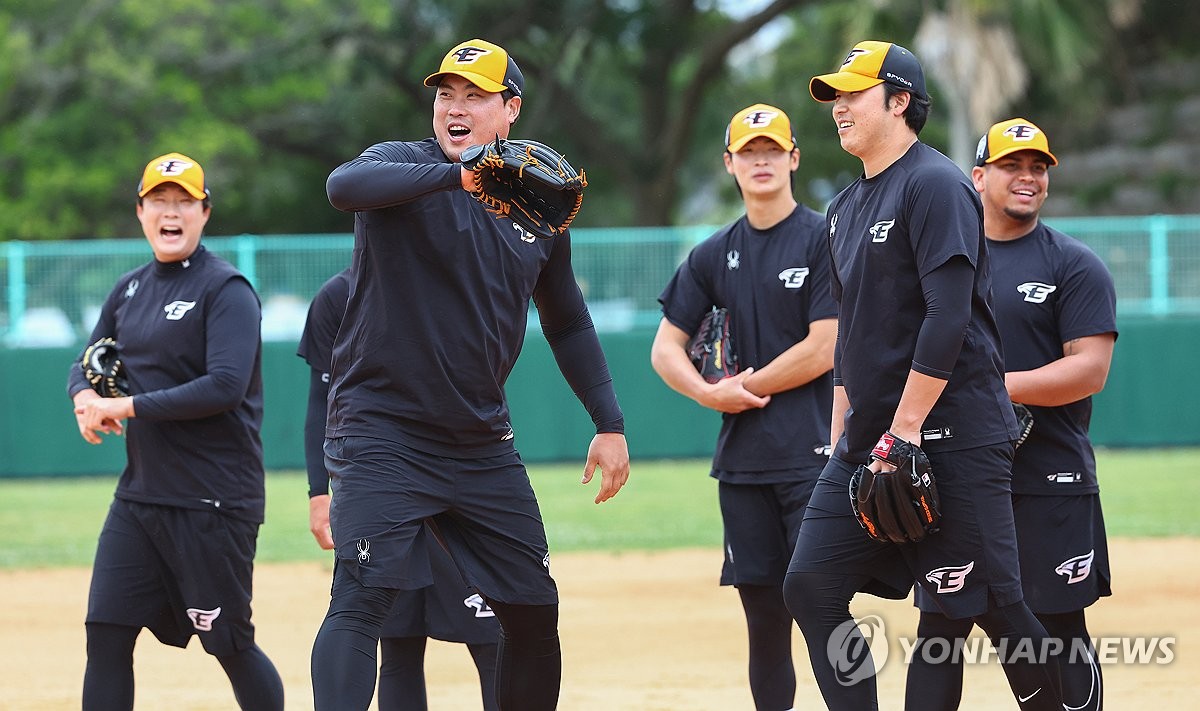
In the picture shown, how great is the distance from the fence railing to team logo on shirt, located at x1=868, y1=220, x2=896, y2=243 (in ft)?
42.6

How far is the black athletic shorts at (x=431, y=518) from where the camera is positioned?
14.2 ft

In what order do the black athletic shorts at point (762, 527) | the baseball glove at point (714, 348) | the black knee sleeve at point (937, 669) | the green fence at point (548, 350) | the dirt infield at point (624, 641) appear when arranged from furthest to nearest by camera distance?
the green fence at point (548, 350)
the dirt infield at point (624, 641)
the baseball glove at point (714, 348)
the black athletic shorts at point (762, 527)
the black knee sleeve at point (937, 669)

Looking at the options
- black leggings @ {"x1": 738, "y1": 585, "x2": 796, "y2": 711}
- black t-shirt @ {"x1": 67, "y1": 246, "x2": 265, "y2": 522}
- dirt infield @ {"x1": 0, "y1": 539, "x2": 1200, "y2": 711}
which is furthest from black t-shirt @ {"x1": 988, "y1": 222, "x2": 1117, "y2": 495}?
black t-shirt @ {"x1": 67, "y1": 246, "x2": 265, "y2": 522}

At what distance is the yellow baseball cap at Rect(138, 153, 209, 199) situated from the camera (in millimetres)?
5773

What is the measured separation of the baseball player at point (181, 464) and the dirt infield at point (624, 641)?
1.24 meters

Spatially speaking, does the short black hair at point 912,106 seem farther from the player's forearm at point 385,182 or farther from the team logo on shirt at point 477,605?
the team logo on shirt at point 477,605

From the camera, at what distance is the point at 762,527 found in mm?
6051

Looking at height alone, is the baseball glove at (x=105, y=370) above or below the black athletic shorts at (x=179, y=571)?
above

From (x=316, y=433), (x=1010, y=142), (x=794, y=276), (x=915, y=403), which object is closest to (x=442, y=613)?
(x=316, y=433)

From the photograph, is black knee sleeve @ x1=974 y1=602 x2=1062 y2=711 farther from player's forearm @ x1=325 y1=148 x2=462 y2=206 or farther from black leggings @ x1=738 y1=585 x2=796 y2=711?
player's forearm @ x1=325 y1=148 x2=462 y2=206

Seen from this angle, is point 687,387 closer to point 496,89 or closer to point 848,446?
point 848,446

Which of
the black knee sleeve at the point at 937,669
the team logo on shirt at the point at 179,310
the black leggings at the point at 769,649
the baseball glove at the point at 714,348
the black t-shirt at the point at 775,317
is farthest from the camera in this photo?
the baseball glove at the point at 714,348

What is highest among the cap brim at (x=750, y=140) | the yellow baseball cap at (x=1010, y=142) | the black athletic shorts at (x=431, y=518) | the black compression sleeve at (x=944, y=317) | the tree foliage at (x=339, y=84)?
the tree foliage at (x=339, y=84)

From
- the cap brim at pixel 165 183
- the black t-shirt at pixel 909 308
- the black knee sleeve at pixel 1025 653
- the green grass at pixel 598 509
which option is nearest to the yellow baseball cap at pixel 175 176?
the cap brim at pixel 165 183
